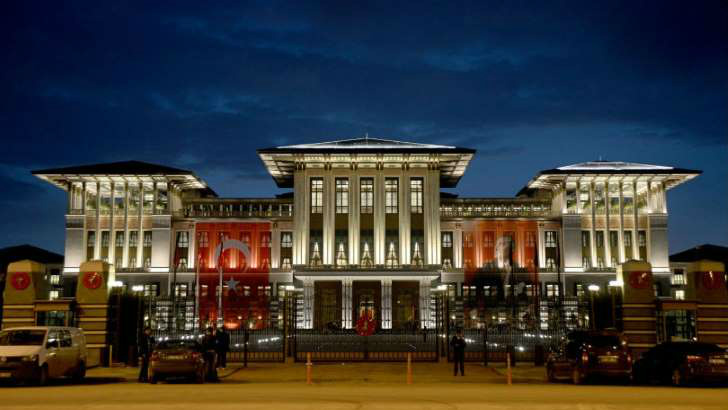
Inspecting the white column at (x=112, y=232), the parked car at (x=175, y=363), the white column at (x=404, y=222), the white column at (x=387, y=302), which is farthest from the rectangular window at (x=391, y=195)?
the parked car at (x=175, y=363)

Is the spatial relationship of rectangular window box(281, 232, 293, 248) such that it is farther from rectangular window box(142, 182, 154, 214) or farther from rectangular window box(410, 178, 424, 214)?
rectangular window box(142, 182, 154, 214)

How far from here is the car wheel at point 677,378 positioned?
22.9 m

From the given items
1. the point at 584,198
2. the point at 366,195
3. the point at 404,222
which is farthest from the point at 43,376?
the point at 584,198

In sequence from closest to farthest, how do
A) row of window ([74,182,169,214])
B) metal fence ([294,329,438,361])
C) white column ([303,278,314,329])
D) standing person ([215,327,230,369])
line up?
1. standing person ([215,327,230,369])
2. metal fence ([294,329,438,361])
3. white column ([303,278,314,329])
4. row of window ([74,182,169,214])

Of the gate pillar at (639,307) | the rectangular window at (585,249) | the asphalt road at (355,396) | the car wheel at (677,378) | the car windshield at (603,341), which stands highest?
the rectangular window at (585,249)

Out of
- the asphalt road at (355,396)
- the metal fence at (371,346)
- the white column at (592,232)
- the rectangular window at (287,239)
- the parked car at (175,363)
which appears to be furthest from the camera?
the rectangular window at (287,239)

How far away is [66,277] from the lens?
7669cm

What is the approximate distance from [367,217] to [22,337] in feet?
165

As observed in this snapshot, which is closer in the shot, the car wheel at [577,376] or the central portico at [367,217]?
the car wheel at [577,376]

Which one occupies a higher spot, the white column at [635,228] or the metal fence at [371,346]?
the white column at [635,228]

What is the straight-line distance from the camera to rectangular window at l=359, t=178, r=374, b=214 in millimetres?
72875

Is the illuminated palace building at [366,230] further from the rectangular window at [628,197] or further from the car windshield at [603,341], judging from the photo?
→ the car windshield at [603,341]

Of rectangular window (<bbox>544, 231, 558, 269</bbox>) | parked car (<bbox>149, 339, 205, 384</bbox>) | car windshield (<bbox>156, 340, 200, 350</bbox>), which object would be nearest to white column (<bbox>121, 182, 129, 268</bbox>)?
rectangular window (<bbox>544, 231, 558, 269</bbox>)

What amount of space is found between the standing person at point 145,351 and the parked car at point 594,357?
1246cm
